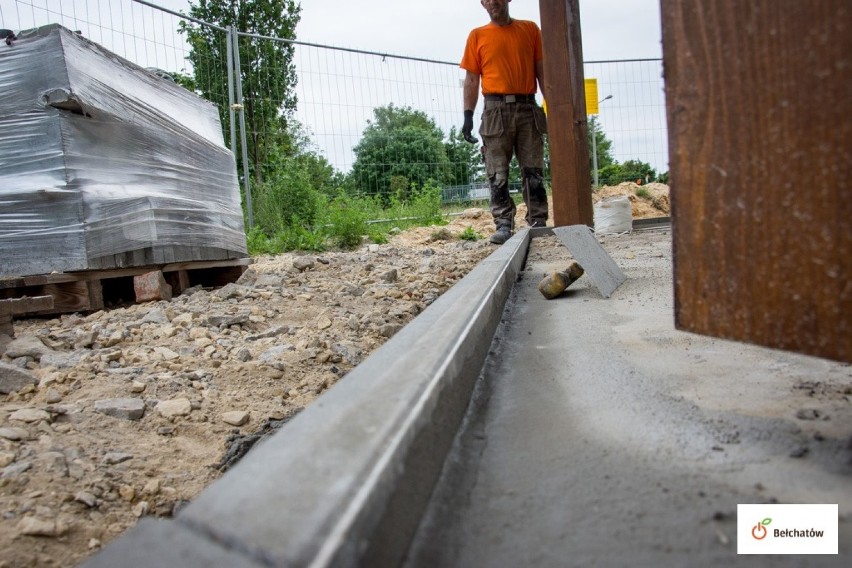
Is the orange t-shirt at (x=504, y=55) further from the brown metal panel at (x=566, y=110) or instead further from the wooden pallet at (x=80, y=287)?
the wooden pallet at (x=80, y=287)

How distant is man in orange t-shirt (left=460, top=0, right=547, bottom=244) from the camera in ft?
16.4

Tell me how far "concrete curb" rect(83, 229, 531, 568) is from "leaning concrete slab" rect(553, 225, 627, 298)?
1.54m

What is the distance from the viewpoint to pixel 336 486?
0.61m

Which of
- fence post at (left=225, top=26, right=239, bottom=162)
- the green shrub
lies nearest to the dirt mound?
the green shrub

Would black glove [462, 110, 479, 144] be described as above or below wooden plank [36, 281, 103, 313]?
above

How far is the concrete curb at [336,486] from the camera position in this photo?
1.75 feet

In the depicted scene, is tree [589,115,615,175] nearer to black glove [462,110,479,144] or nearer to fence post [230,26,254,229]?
black glove [462,110,479,144]

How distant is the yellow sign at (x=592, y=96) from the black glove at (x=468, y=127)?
223 inches

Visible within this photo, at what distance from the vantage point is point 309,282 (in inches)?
151

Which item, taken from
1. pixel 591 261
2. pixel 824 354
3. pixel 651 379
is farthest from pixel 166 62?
pixel 824 354

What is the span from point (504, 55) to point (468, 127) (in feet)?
2.42

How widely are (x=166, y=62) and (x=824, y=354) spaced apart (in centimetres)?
652

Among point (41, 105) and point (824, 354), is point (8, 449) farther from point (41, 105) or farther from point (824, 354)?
point (41, 105)

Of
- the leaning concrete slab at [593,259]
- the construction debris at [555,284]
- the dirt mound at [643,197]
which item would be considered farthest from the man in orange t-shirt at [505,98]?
the dirt mound at [643,197]
